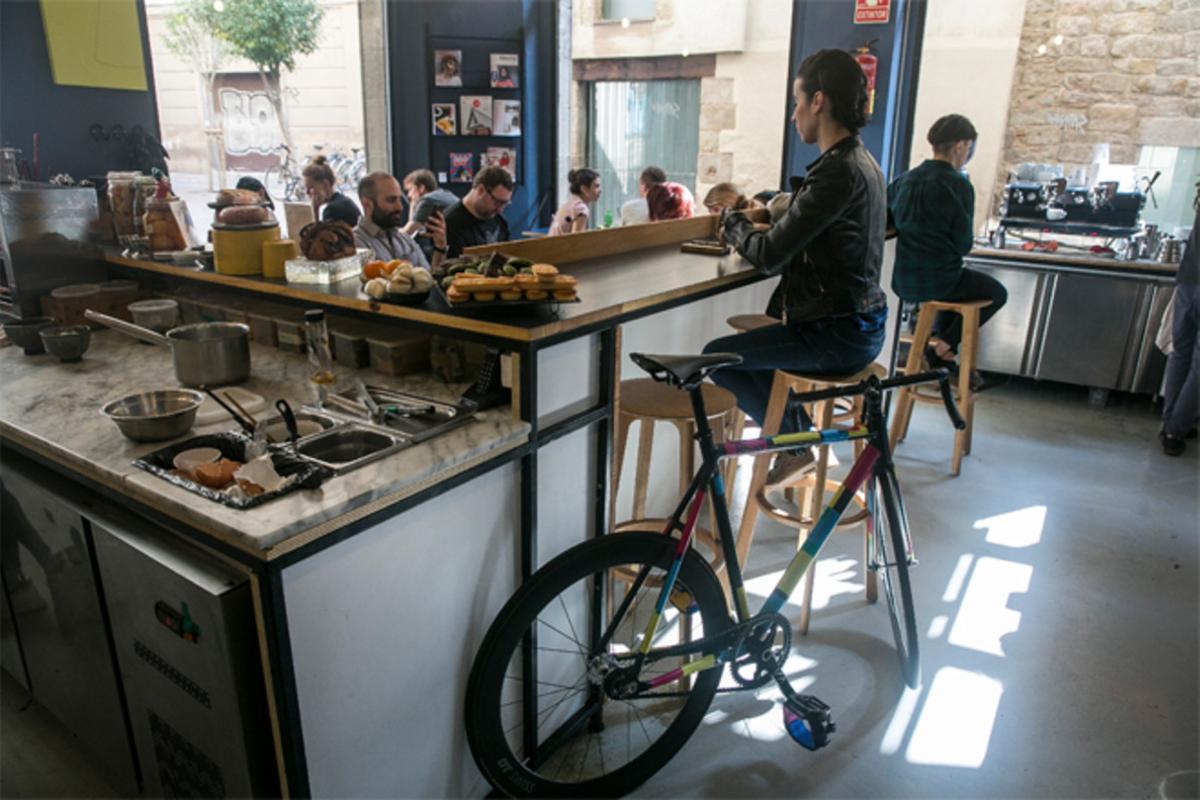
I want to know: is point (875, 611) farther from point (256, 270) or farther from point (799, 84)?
point (256, 270)

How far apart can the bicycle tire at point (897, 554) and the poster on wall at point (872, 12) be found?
3964 millimetres

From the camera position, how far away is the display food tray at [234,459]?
4.74ft

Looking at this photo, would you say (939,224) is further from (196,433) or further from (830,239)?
(196,433)

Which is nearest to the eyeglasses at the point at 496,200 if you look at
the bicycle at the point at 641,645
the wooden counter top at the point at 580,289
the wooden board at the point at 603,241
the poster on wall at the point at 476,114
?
the wooden board at the point at 603,241

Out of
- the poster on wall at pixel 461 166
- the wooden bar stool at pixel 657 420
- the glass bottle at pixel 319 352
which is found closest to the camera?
the glass bottle at pixel 319 352

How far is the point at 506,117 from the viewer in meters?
5.96

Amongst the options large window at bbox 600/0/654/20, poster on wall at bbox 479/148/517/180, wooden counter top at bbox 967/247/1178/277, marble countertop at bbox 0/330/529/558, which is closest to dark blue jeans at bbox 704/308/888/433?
marble countertop at bbox 0/330/529/558

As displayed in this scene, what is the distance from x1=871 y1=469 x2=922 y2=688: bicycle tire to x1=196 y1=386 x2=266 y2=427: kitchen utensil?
65.9 inches

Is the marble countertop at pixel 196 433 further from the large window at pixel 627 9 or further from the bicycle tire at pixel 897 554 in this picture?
the large window at pixel 627 9

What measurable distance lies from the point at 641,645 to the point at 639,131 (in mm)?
7474

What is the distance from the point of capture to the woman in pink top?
17.5ft

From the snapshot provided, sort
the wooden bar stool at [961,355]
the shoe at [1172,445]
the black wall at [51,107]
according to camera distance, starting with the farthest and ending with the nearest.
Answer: the shoe at [1172,445] → the wooden bar stool at [961,355] → the black wall at [51,107]

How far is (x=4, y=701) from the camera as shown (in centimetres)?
237

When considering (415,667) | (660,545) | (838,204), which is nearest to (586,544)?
(660,545)
